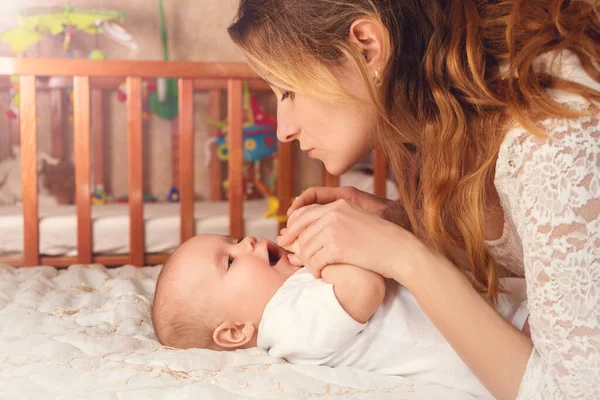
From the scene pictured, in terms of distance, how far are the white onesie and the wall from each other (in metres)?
2.27

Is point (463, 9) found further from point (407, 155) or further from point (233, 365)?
point (233, 365)

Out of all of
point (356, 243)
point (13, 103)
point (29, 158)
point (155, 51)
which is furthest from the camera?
point (155, 51)

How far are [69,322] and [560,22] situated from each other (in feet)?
3.10

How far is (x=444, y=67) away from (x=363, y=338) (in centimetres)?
41

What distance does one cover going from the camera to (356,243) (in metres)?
0.87

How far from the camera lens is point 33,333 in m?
1.08

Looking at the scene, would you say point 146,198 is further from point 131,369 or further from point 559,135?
point 559,135

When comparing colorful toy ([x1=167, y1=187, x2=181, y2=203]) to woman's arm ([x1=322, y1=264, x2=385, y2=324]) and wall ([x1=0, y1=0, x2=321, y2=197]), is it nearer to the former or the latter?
wall ([x1=0, y1=0, x2=321, y2=197])

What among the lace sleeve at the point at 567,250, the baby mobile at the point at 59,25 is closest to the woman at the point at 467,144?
the lace sleeve at the point at 567,250

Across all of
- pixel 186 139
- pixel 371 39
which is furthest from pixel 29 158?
pixel 371 39

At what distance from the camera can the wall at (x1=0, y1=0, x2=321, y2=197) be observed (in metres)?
2.99

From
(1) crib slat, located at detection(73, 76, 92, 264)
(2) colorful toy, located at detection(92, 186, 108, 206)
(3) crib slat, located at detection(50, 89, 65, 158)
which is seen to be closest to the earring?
(1) crib slat, located at detection(73, 76, 92, 264)

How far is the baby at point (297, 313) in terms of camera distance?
889mm

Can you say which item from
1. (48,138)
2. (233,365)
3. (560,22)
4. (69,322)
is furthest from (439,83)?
(48,138)
